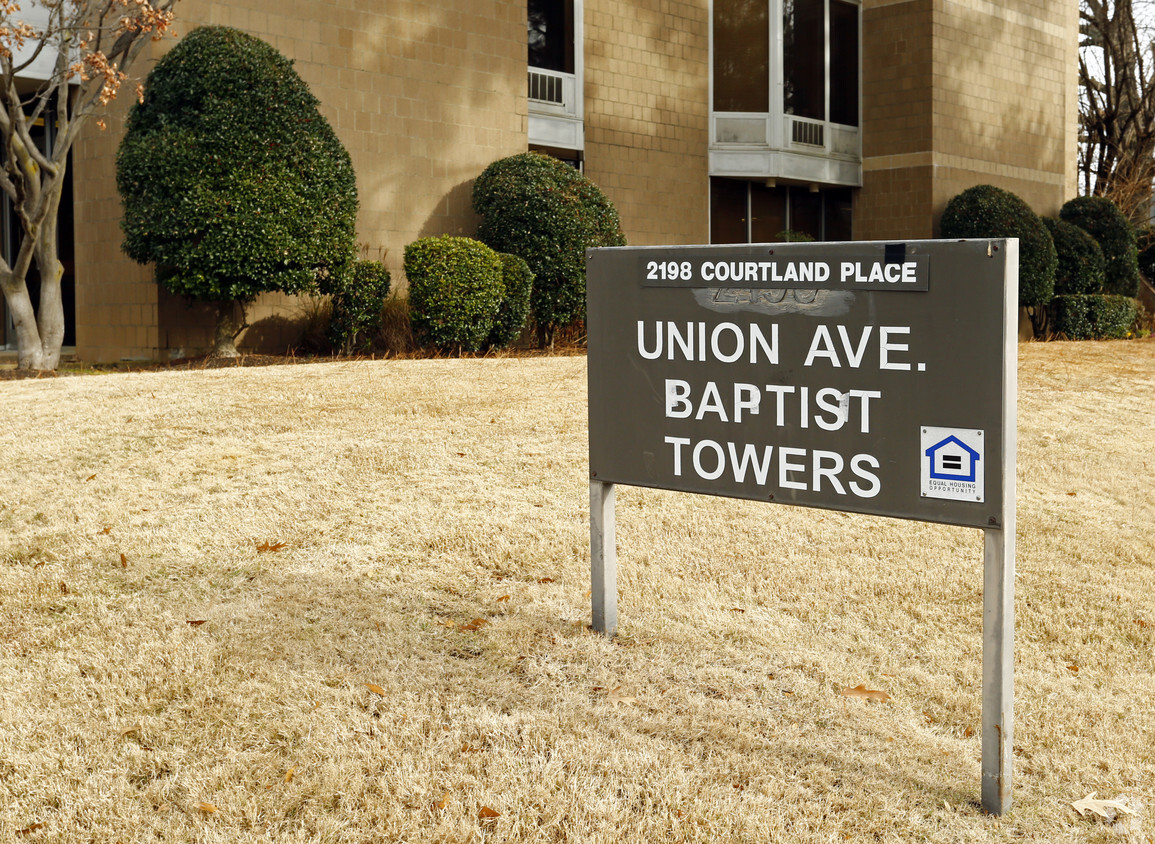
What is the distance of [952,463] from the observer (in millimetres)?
3227

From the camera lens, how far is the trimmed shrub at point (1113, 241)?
2123cm

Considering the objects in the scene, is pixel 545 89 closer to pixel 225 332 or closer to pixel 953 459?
pixel 225 332

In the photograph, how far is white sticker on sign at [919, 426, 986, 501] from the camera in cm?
318

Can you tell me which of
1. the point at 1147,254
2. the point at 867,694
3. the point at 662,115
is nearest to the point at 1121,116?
the point at 1147,254

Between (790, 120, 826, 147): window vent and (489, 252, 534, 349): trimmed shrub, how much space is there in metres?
8.89

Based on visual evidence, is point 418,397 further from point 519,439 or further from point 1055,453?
point 1055,453

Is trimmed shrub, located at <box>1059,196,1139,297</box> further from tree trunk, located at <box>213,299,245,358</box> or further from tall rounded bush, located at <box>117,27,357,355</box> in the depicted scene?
tree trunk, located at <box>213,299,245,358</box>

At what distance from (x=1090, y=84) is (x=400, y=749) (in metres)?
28.7

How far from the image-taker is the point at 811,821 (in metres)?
3.10

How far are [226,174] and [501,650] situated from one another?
330 inches

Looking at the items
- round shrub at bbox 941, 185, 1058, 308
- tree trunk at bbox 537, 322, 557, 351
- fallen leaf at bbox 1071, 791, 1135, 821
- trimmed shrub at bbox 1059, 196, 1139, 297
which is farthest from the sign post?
trimmed shrub at bbox 1059, 196, 1139, 297

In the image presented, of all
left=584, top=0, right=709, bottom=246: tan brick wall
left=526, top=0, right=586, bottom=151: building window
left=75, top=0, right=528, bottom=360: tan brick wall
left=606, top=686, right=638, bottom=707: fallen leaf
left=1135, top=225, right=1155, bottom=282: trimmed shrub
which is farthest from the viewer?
left=1135, top=225, right=1155, bottom=282: trimmed shrub

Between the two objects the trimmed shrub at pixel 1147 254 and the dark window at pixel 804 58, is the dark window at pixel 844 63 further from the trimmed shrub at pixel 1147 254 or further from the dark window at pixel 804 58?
the trimmed shrub at pixel 1147 254

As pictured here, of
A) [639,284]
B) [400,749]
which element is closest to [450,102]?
[639,284]
